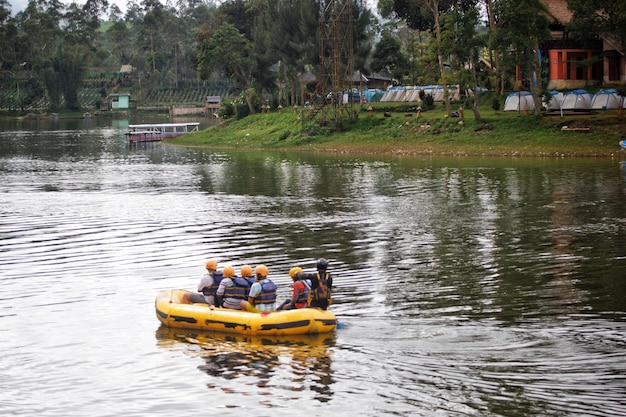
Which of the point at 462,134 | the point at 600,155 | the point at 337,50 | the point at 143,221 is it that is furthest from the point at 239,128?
the point at 143,221

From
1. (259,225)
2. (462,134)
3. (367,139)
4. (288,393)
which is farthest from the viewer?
(367,139)

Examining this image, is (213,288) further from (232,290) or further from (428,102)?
(428,102)

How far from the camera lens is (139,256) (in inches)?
1243

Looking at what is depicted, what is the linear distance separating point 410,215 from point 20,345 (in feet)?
72.9

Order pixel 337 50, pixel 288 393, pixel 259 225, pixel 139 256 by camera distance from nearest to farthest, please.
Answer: pixel 288 393
pixel 139 256
pixel 259 225
pixel 337 50

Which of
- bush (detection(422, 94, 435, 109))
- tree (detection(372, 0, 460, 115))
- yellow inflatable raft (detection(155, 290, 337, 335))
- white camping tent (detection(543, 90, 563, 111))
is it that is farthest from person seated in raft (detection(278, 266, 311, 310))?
bush (detection(422, 94, 435, 109))

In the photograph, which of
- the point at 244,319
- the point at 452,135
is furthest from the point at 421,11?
the point at 244,319

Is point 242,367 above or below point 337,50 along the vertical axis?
below

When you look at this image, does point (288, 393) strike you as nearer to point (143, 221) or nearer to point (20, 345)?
point (20, 345)

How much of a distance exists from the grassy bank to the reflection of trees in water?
4647cm

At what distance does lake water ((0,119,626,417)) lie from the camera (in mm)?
17594

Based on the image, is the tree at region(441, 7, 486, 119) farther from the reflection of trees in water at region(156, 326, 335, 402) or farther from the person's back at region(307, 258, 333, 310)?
the reflection of trees in water at region(156, 326, 335, 402)

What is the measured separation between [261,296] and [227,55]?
87.3 m

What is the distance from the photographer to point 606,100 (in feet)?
231
